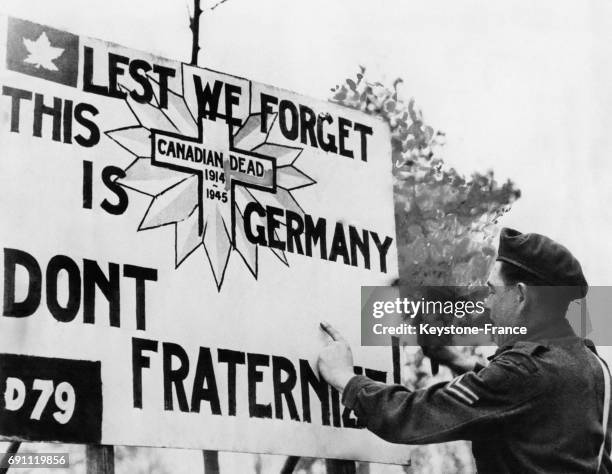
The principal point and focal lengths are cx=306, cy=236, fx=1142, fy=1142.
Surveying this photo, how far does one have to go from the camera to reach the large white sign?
3.09m

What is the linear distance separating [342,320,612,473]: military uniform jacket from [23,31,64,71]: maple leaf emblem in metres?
1.33

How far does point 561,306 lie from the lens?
355 centimetres

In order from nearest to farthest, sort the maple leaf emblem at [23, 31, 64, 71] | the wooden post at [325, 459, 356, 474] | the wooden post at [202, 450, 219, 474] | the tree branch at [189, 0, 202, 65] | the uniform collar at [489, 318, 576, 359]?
the maple leaf emblem at [23, 31, 64, 71] < the uniform collar at [489, 318, 576, 359] < the wooden post at [325, 459, 356, 474] < the tree branch at [189, 0, 202, 65] < the wooden post at [202, 450, 219, 474]

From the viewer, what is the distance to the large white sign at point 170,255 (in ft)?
10.1

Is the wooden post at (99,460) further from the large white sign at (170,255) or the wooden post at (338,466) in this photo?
the wooden post at (338,466)

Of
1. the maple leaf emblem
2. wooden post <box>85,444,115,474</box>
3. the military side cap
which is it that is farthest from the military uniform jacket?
the maple leaf emblem

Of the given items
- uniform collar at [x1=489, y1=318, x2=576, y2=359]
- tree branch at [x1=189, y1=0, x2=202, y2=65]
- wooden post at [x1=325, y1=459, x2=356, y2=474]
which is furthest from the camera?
tree branch at [x1=189, y1=0, x2=202, y2=65]

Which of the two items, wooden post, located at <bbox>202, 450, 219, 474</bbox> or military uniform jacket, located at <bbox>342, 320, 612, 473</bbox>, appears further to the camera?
wooden post, located at <bbox>202, 450, 219, 474</bbox>

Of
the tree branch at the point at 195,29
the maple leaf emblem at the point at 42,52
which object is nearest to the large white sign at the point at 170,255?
the maple leaf emblem at the point at 42,52

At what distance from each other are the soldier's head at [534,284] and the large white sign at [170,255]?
487 millimetres

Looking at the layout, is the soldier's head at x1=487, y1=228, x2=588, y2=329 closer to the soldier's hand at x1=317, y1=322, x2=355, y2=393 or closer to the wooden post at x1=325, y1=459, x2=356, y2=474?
the soldier's hand at x1=317, y1=322, x2=355, y2=393

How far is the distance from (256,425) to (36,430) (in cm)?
70

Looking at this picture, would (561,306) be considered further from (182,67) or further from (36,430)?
(36,430)

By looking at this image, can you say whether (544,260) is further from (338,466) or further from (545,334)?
(338,466)
